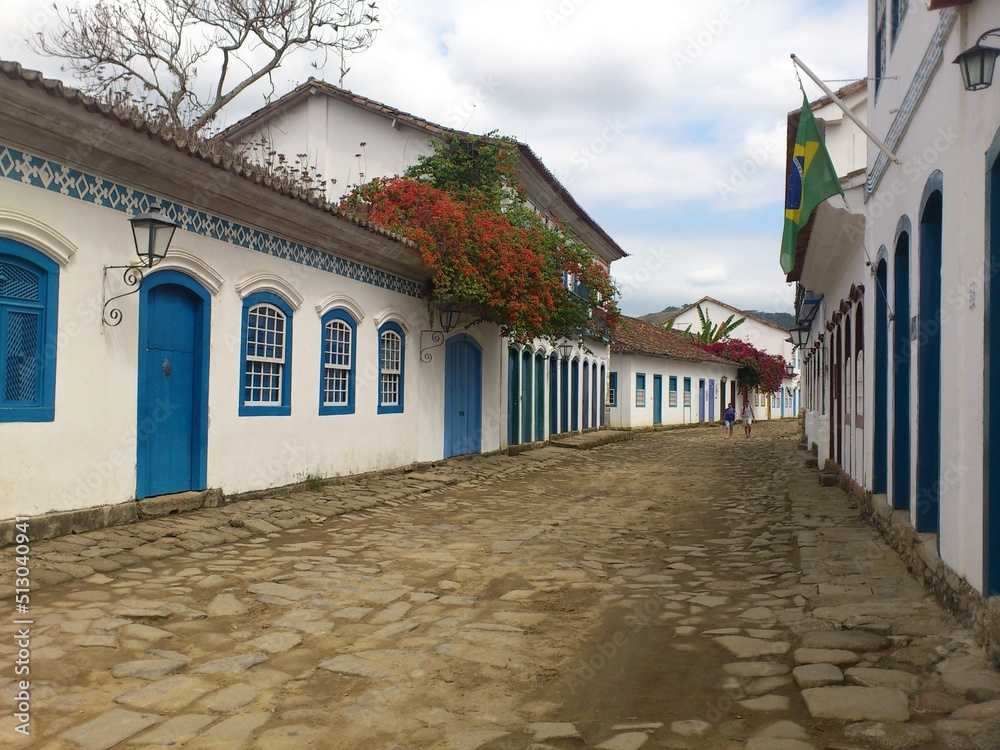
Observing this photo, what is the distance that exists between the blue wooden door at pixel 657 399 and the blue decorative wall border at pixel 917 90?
2552 cm

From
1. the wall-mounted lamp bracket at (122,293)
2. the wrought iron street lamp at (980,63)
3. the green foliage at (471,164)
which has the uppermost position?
the green foliage at (471,164)

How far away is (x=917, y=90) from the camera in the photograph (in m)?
6.21

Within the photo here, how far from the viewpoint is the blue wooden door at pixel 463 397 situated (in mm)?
15391

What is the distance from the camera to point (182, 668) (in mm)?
4309

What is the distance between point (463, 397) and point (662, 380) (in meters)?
20.3

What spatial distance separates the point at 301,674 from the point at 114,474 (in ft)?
14.5

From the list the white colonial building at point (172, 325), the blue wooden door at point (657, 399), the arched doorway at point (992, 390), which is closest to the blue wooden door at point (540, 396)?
the white colonial building at point (172, 325)

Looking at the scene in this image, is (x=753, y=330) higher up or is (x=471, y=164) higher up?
(x=471, y=164)

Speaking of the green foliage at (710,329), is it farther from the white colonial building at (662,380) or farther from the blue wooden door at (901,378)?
the blue wooden door at (901,378)

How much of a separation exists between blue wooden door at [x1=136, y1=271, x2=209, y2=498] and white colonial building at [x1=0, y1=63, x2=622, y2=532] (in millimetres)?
19

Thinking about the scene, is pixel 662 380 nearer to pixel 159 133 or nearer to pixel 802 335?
pixel 802 335

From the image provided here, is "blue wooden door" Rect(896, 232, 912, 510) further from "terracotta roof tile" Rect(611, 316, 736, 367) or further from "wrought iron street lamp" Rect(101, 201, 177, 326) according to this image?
"terracotta roof tile" Rect(611, 316, 736, 367)

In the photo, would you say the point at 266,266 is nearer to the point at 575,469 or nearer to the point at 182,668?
the point at 182,668

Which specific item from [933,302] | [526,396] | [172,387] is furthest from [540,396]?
[933,302]
